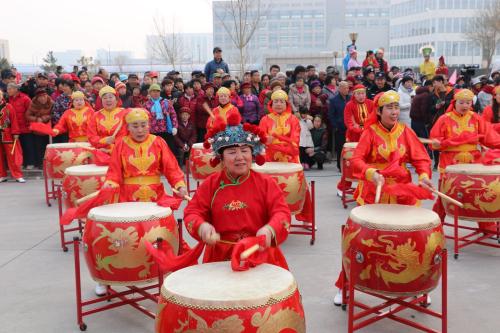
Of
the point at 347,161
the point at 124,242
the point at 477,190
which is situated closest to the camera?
the point at 124,242

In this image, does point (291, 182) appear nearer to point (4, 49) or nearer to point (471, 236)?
point (471, 236)

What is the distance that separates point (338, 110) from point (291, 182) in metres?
4.18

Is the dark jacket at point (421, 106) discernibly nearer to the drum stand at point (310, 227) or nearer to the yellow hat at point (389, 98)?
the drum stand at point (310, 227)

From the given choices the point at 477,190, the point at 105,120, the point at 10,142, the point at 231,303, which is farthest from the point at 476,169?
the point at 10,142

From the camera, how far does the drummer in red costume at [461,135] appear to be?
5293 millimetres

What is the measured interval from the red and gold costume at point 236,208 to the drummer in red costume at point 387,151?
1.11 metres

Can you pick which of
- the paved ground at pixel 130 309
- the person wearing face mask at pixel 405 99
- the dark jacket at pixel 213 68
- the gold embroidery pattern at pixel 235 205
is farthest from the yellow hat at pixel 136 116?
the dark jacket at pixel 213 68

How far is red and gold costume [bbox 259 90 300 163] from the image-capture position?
5.94 meters

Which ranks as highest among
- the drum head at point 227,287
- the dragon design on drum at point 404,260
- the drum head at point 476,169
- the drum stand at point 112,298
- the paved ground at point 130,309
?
the drum head at point 476,169

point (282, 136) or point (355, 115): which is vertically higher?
point (355, 115)

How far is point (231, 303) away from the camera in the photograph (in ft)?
6.93

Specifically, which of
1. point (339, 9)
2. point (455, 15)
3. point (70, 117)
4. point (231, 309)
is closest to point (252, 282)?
point (231, 309)

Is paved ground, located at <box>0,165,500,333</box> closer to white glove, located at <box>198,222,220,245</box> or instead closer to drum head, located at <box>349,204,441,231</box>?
drum head, located at <box>349,204,441,231</box>

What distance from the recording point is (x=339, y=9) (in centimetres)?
7700
